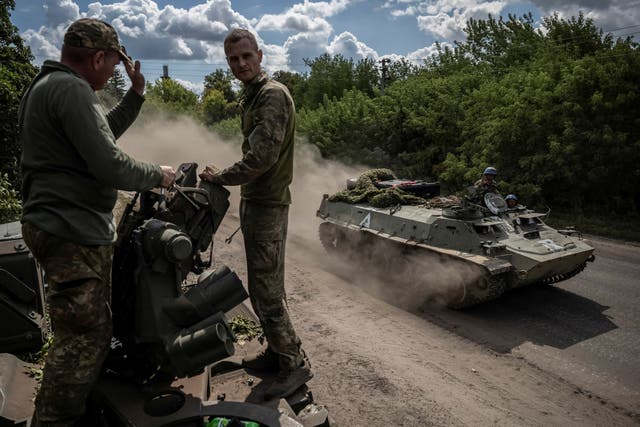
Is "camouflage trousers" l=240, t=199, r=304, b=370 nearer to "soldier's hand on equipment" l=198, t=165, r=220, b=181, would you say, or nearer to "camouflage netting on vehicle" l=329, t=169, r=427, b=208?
"soldier's hand on equipment" l=198, t=165, r=220, b=181

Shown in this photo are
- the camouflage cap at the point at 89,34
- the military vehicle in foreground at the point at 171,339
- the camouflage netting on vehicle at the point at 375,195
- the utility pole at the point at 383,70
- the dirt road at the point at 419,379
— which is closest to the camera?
the camouflage cap at the point at 89,34

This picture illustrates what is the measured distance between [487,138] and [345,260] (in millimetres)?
8269

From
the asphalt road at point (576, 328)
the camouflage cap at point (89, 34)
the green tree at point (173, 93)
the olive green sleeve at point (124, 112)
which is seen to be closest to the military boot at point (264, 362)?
the olive green sleeve at point (124, 112)

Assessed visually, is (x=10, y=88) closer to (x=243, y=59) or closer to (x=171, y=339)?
(x=243, y=59)

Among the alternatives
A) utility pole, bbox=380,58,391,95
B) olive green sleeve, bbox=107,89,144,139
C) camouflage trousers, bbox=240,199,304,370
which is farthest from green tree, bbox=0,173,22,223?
utility pole, bbox=380,58,391,95

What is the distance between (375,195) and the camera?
29.8ft

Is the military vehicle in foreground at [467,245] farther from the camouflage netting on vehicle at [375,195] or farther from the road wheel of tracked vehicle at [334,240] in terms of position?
the road wheel of tracked vehicle at [334,240]

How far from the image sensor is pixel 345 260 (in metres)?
9.42

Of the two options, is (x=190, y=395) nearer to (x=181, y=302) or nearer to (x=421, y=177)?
(x=181, y=302)

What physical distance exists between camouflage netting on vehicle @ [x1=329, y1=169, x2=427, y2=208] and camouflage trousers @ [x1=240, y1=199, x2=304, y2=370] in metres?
5.39

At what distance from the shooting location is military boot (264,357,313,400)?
123 inches

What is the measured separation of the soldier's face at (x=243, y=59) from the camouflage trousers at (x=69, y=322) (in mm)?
1578

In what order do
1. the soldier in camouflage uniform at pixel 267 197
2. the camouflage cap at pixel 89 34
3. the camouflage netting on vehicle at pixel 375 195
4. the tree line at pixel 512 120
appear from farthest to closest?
the tree line at pixel 512 120
the camouflage netting on vehicle at pixel 375 195
the soldier in camouflage uniform at pixel 267 197
the camouflage cap at pixel 89 34

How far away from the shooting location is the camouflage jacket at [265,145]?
318 cm
